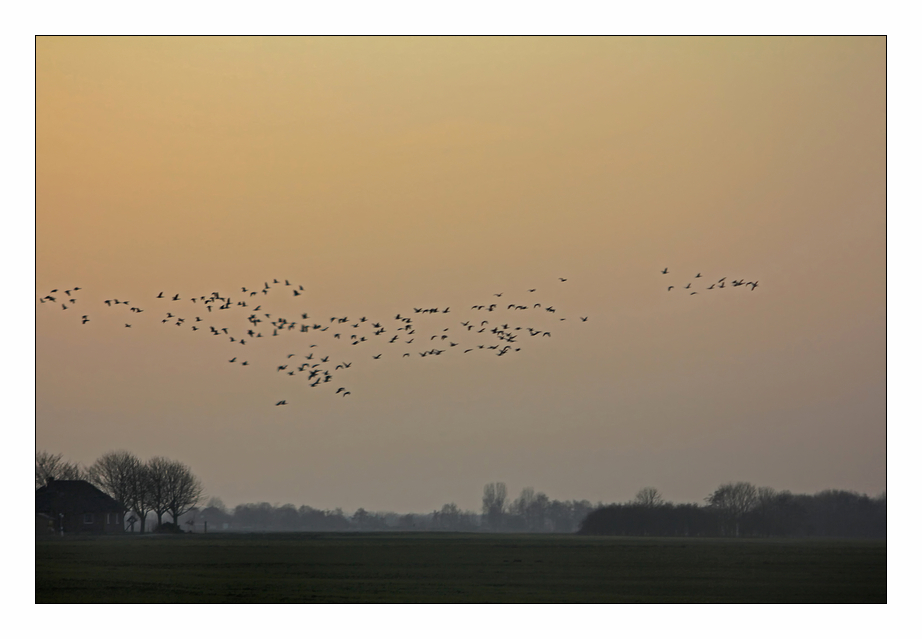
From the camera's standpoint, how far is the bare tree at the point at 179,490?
42.4 meters

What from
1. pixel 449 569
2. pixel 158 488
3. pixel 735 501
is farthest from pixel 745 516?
pixel 158 488

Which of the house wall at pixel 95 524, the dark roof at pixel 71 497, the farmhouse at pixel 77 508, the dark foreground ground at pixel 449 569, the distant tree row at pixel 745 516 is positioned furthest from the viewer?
the house wall at pixel 95 524

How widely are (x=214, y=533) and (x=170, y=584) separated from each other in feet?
36.5

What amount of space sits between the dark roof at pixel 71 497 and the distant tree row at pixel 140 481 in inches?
15.9

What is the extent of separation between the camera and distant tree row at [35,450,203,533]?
41250 millimetres

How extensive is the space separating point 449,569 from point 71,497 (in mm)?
18454

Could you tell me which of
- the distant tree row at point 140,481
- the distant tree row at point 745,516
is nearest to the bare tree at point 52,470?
the distant tree row at point 140,481

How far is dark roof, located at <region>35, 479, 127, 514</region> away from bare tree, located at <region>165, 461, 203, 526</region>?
3021 mm

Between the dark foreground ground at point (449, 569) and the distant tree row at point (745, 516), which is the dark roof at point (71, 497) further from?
the distant tree row at point (745, 516)

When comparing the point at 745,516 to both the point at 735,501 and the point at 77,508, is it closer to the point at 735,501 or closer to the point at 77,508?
the point at 735,501

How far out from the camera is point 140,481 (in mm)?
49125

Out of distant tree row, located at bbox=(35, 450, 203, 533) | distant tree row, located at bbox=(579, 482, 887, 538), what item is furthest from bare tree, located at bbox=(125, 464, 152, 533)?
distant tree row, located at bbox=(579, 482, 887, 538)
